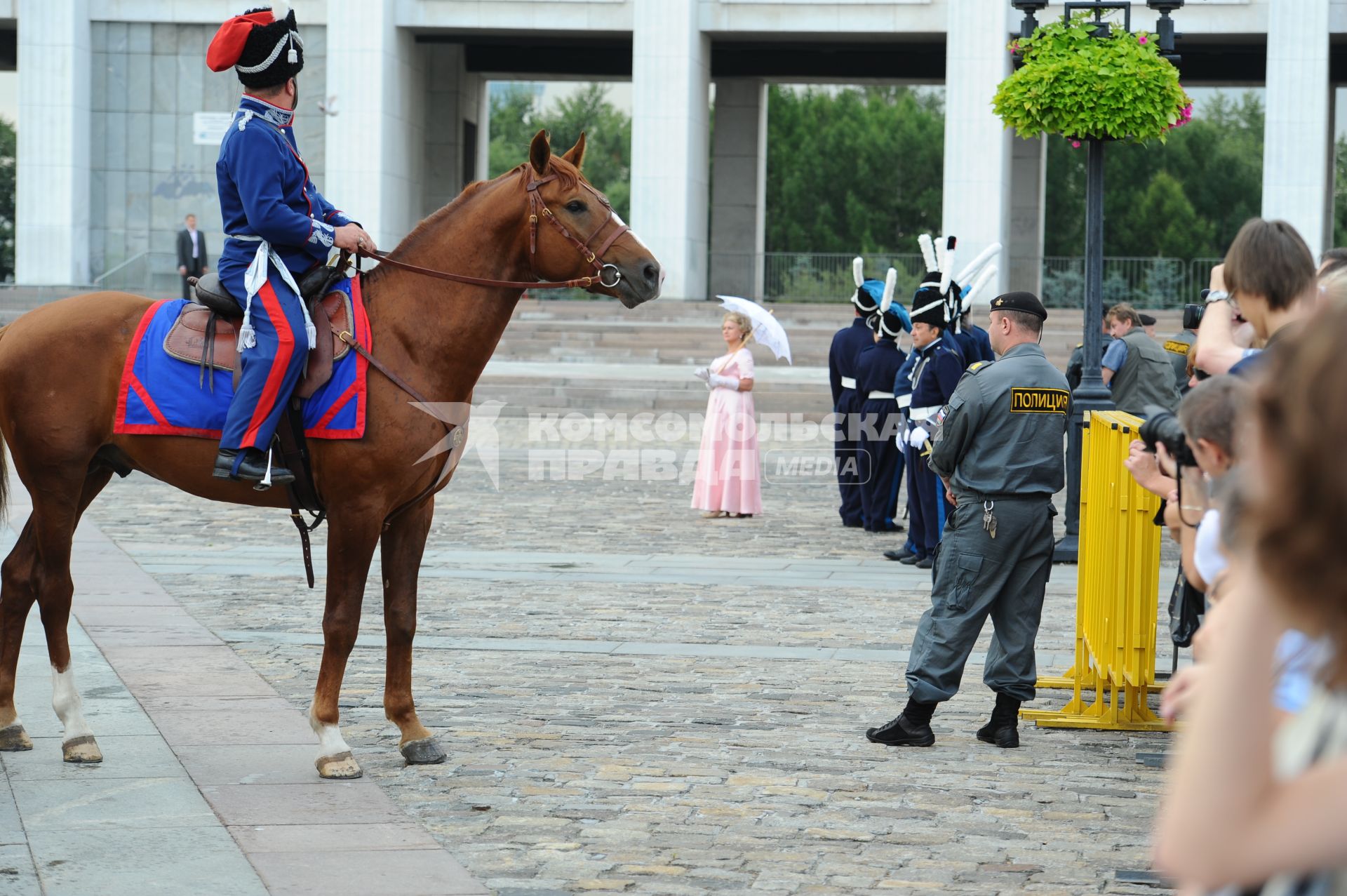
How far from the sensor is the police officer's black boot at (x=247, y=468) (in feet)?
20.1

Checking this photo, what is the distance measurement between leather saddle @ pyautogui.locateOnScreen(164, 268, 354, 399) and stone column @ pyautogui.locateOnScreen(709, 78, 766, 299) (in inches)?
1459

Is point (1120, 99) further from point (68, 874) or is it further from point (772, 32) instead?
point (772, 32)

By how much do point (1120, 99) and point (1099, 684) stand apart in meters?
5.50

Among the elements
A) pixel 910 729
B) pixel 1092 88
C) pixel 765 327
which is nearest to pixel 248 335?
pixel 910 729

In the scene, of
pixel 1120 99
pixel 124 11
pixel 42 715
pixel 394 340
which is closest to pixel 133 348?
pixel 394 340

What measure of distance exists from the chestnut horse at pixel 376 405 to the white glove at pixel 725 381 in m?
9.00

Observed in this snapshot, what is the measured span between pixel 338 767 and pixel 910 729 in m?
2.47

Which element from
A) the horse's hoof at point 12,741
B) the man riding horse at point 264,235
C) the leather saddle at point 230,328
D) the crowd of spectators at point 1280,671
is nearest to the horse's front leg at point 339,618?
the man riding horse at point 264,235

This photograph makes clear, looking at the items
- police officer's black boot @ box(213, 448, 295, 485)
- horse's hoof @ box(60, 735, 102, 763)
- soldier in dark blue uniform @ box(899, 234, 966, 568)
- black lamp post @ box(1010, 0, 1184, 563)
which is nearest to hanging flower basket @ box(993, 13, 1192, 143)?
black lamp post @ box(1010, 0, 1184, 563)

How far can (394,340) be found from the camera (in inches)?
254

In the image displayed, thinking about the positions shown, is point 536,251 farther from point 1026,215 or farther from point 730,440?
point 1026,215

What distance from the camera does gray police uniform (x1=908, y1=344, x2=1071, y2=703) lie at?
6883 mm

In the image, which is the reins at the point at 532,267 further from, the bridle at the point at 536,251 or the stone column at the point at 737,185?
the stone column at the point at 737,185

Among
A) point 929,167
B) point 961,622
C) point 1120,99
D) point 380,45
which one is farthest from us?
point 929,167
